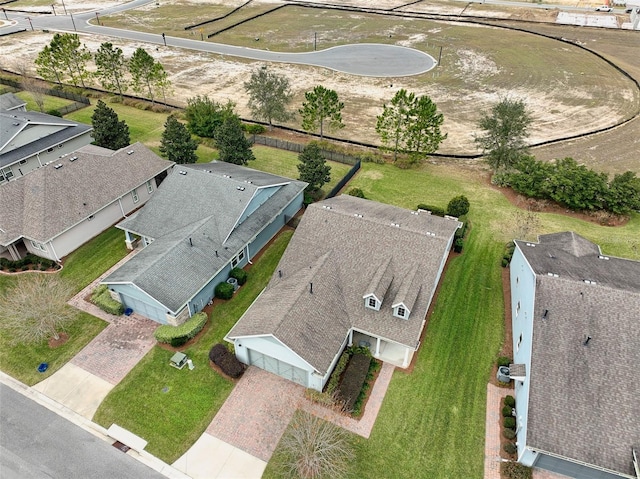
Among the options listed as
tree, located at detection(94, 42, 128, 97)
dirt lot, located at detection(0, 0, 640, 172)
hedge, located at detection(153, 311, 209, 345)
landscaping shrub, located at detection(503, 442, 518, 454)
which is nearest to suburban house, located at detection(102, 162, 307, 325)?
hedge, located at detection(153, 311, 209, 345)

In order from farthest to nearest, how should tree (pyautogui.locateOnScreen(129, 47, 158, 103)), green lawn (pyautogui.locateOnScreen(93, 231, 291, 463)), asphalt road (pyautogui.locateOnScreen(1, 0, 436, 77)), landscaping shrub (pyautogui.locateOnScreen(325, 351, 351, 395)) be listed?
1. asphalt road (pyautogui.locateOnScreen(1, 0, 436, 77))
2. tree (pyautogui.locateOnScreen(129, 47, 158, 103))
3. landscaping shrub (pyautogui.locateOnScreen(325, 351, 351, 395))
4. green lawn (pyautogui.locateOnScreen(93, 231, 291, 463))

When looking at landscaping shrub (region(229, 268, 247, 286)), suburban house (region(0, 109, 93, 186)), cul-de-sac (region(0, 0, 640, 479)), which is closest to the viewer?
cul-de-sac (region(0, 0, 640, 479))

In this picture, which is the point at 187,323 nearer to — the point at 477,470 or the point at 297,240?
the point at 297,240

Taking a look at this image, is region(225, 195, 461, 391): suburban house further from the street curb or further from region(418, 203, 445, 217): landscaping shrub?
region(418, 203, 445, 217): landscaping shrub

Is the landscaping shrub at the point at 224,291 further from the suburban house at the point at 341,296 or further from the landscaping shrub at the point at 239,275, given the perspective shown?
the suburban house at the point at 341,296

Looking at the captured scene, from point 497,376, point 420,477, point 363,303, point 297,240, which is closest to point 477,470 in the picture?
point 420,477

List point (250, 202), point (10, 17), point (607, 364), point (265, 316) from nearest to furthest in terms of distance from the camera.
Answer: point (607, 364), point (265, 316), point (250, 202), point (10, 17)
